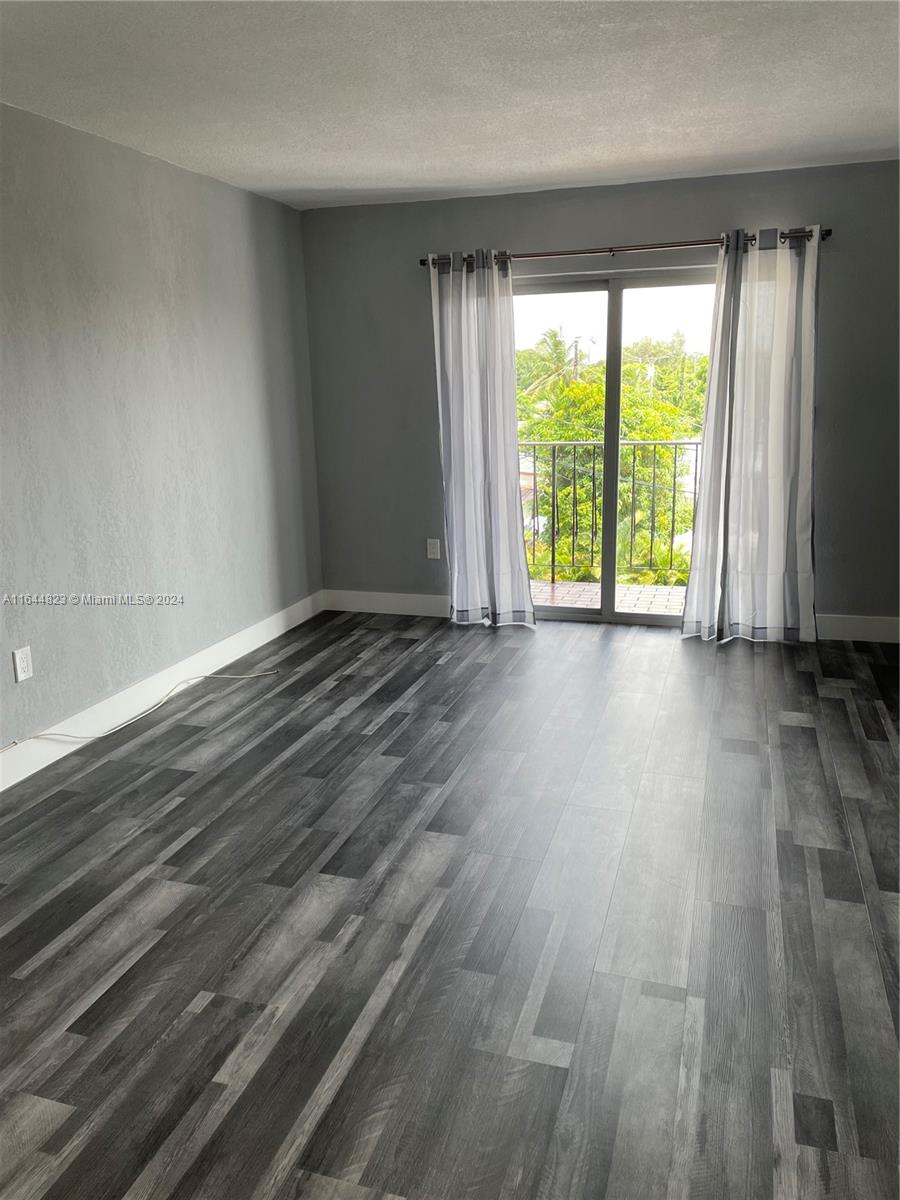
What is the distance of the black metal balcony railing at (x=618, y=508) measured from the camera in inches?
199

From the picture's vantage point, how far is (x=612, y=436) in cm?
493

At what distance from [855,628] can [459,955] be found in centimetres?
338

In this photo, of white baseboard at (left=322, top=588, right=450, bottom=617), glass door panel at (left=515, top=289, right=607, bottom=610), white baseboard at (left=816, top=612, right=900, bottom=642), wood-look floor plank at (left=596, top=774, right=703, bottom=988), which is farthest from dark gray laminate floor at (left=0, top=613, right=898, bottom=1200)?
glass door panel at (left=515, top=289, right=607, bottom=610)

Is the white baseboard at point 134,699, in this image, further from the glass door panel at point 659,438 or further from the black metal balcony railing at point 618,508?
the glass door panel at point 659,438

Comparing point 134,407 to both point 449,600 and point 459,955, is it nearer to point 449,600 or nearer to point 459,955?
point 449,600

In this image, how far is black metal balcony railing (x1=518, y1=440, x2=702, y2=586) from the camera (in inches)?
A: 199

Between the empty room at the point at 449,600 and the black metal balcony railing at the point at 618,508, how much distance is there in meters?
0.03

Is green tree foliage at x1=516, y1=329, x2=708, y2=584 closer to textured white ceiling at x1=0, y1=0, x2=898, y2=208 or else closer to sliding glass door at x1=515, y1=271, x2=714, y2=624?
sliding glass door at x1=515, y1=271, x2=714, y2=624

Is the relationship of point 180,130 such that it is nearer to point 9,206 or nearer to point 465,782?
point 9,206

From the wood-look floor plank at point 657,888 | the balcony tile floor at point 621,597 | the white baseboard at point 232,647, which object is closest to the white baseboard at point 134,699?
the white baseboard at point 232,647

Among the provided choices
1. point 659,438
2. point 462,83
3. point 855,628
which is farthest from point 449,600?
point 462,83

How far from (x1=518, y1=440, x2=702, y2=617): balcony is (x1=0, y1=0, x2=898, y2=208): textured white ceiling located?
155 cm

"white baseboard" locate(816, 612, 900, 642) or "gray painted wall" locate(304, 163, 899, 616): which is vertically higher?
"gray painted wall" locate(304, 163, 899, 616)

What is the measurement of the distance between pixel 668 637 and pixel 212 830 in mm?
2876
